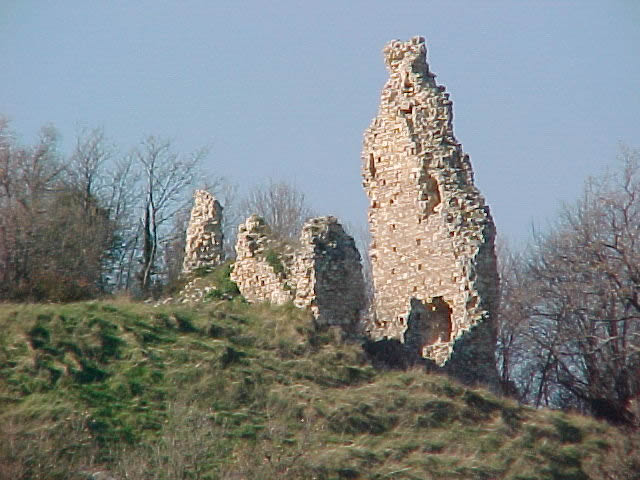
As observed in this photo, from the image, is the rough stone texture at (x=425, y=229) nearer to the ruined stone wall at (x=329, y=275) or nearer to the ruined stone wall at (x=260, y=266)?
the ruined stone wall at (x=329, y=275)

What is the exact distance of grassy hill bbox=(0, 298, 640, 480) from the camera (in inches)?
624

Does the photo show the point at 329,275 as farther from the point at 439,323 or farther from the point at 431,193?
the point at 431,193

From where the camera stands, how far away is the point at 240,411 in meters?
17.4

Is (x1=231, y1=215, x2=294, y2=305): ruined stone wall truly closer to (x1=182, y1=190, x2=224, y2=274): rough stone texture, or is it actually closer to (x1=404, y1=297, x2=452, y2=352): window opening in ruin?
(x1=182, y1=190, x2=224, y2=274): rough stone texture

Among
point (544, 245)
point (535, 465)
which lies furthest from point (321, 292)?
point (544, 245)

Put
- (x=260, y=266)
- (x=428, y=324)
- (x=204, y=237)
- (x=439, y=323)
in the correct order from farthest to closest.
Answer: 1. (x=204, y=237)
2. (x=439, y=323)
3. (x=428, y=324)
4. (x=260, y=266)

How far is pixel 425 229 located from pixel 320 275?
2.30 metres

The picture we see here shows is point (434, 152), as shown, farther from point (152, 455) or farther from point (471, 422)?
point (152, 455)

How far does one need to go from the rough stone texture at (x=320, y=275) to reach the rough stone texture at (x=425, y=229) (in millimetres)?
1119

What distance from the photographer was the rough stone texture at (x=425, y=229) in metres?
21.1

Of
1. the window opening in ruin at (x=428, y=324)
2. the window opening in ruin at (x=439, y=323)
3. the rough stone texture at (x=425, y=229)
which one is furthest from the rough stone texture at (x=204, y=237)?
the window opening in ruin at (x=439, y=323)

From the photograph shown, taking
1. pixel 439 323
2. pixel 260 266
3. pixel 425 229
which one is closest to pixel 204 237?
pixel 260 266

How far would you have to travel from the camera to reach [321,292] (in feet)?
66.4

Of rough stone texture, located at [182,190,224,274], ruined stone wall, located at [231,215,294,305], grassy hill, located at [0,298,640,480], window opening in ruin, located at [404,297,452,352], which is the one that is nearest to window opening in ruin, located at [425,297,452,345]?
window opening in ruin, located at [404,297,452,352]
